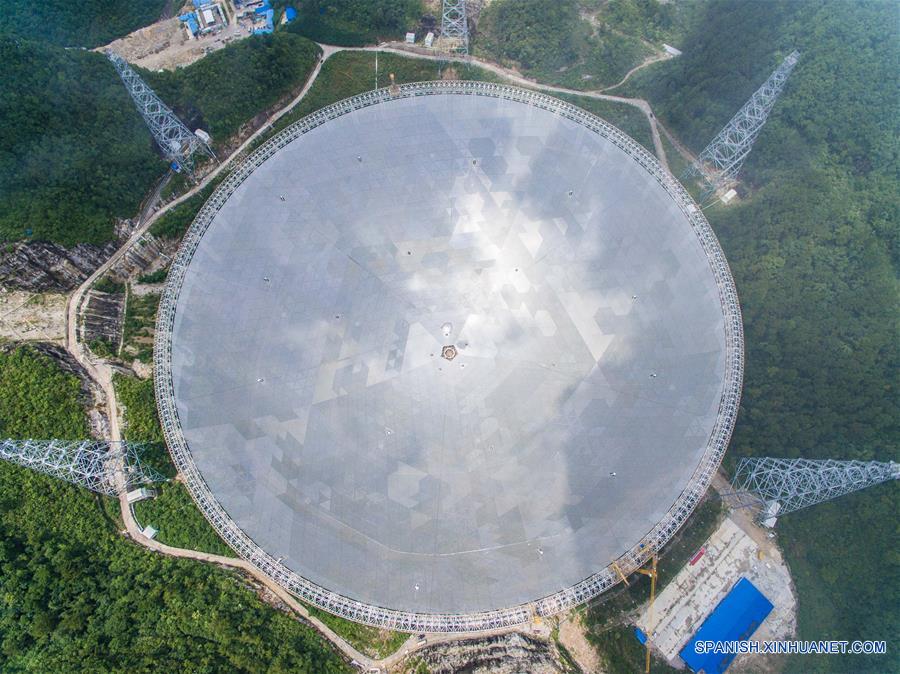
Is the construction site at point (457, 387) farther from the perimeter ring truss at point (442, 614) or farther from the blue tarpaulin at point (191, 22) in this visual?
the blue tarpaulin at point (191, 22)

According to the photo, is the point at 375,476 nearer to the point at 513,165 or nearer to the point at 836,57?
the point at 513,165

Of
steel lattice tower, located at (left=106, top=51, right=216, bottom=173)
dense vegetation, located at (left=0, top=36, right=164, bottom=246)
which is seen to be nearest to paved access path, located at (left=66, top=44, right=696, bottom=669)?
dense vegetation, located at (left=0, top=36, right=164, bottom=246)

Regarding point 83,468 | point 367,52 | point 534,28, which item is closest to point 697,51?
point 534,28

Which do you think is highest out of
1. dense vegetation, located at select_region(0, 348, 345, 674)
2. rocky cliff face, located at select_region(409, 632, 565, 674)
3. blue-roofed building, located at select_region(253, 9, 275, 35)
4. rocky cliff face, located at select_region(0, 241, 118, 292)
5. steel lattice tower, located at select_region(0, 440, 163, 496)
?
blue-roofed building, located at select_region(253, 9, 275, 35)

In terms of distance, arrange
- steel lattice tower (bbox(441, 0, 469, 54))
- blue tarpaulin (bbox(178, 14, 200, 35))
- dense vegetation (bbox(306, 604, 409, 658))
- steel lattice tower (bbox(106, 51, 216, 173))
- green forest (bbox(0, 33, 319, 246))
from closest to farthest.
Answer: dense vegetation (bbox(306, 604, 409, 658)) → green forest (bbox(0, 33, 319, 246)) → steel lattice tower (bbox(106, 51, 216, 173)) → steel lattice tower (bbox(441, 0, 469, 54)) → blue tarpaulin (bbox(178, 14, 200, 35))

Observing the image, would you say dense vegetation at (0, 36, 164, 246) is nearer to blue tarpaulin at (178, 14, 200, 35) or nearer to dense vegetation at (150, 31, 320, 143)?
dense vegetation at (150, 31, 320, 143)

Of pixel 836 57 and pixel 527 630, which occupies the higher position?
pixel 836 57
